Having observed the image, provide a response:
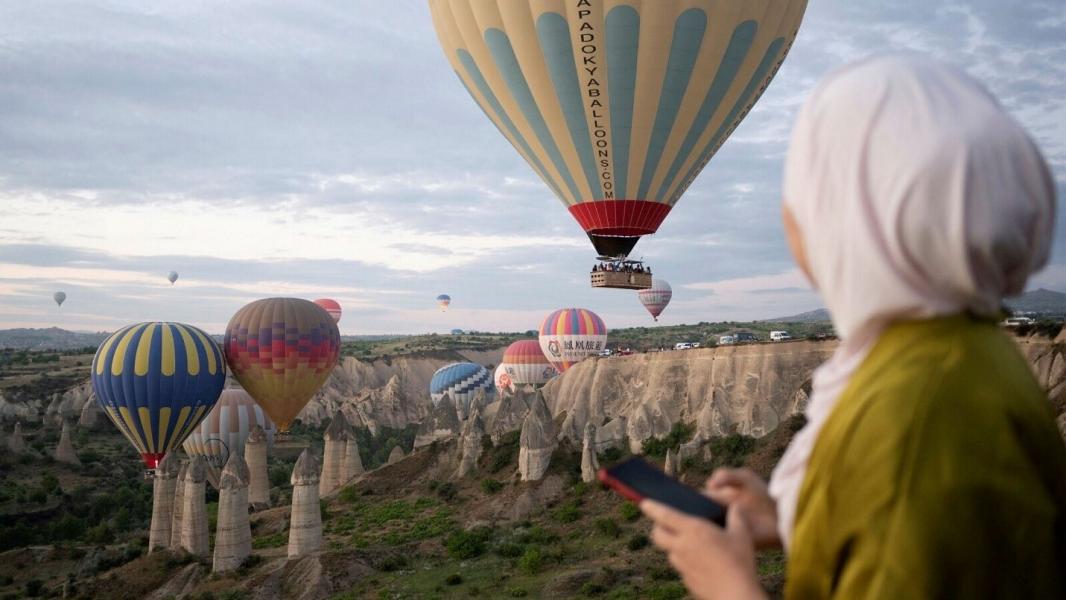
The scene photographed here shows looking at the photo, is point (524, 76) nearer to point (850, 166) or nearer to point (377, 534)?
point (377, 534)

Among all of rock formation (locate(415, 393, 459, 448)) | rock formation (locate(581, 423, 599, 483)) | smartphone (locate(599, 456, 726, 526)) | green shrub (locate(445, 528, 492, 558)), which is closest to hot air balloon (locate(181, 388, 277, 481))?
rock formation (locate(415, 393, 459, 448))

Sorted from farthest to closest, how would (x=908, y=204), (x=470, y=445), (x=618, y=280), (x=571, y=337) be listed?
(x=571, y=337)
(x=470, y=445)
(x=618, y=280)
(x=908, y=204)

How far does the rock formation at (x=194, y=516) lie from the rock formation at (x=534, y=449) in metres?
14.3

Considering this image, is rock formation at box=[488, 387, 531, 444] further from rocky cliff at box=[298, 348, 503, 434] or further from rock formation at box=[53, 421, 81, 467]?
rocky cliff at box=[298, 348, 503, 434]

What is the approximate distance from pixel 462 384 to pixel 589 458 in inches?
1607

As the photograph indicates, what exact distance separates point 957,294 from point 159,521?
3986 cm

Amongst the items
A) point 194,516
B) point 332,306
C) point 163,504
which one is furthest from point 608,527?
point 332,306

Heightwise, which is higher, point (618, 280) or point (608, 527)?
point (618, 280)

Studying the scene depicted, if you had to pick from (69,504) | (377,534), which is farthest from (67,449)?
(377,534)

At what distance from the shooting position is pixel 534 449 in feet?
127

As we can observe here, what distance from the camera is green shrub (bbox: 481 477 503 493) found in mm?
39500

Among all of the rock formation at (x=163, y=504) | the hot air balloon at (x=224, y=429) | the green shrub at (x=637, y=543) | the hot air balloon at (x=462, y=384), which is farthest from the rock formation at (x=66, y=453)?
the green shrub at (x=637, y=543)

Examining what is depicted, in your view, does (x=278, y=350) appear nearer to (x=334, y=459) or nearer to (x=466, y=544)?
(x=334, y=459)

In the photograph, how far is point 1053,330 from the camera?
34.3 metres
